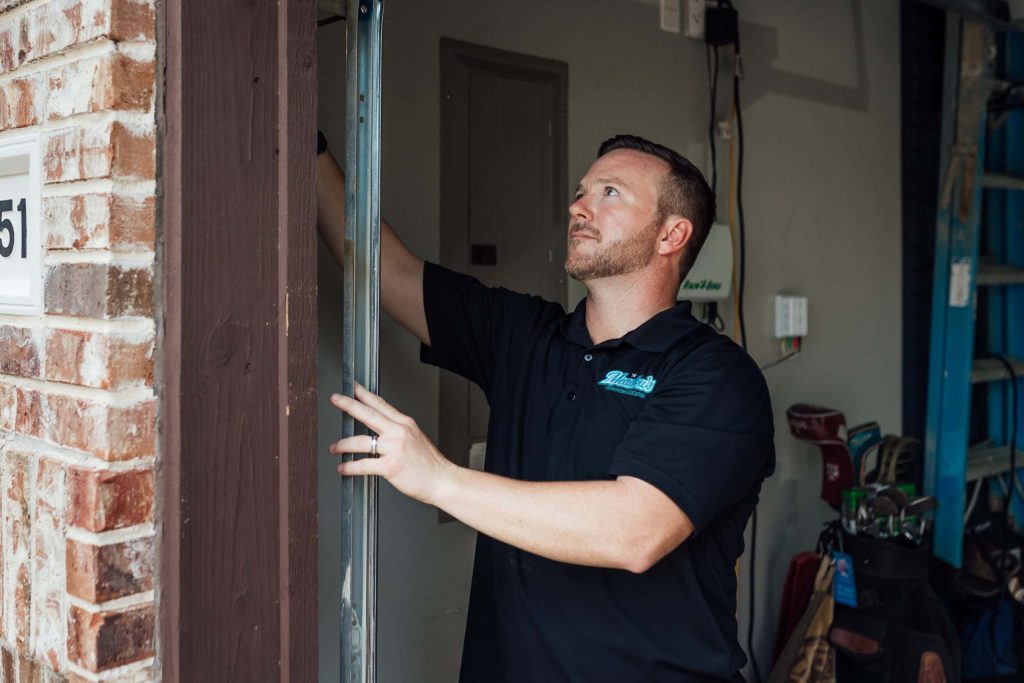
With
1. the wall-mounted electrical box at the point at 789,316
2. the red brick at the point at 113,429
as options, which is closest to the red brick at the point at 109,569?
the red brick at the point at 113,429

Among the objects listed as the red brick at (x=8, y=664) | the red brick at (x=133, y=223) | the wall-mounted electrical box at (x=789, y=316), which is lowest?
the red brick at (x=8, y=664)

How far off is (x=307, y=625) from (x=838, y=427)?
215 cm

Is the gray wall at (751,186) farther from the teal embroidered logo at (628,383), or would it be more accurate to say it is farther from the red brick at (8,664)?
the red brick at (8,664)

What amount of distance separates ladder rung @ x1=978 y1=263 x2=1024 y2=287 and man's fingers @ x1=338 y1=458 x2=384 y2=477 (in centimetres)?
283

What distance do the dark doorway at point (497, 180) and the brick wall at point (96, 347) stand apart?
3.49 ft

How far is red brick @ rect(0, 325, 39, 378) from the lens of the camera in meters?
1.33

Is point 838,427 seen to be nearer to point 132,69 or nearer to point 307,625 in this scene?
point 307,625

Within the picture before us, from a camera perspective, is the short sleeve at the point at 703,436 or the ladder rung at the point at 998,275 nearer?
Result: the short sleeve at the point at 703,436

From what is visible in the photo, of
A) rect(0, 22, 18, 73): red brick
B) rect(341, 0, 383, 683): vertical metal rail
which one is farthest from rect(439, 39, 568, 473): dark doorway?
rect(0, 22, 18, 73): red brick

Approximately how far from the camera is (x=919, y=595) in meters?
2.88

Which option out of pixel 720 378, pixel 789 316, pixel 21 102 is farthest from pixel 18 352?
pixel 789 316

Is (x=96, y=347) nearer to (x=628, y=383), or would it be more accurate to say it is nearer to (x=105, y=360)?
(x=105, y=360)

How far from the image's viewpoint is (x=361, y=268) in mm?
1354

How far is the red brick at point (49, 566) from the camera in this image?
1252mm
